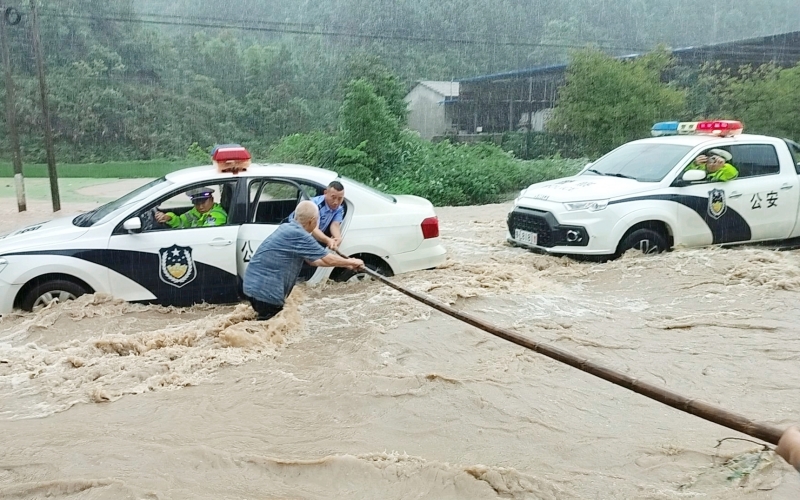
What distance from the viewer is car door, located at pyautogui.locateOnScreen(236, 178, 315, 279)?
7.02m

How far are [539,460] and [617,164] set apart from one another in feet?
21.3

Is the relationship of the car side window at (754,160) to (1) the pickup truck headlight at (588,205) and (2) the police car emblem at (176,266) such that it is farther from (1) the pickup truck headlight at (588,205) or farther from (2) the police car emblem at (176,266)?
(2) the police car emblem at (176,266)

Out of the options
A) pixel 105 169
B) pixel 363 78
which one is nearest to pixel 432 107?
pixel 363 78

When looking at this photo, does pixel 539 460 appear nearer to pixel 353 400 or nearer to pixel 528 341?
pixel 528 341

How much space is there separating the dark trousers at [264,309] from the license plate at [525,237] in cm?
387

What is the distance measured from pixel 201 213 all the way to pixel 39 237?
1.44m

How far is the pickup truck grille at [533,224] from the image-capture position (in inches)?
351

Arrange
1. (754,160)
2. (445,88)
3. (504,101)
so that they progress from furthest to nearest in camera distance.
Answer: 1. (445,88)
2. (504,101)
3. (754,160)

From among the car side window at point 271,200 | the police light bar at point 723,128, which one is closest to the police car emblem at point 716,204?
the police light bar at point 723,128

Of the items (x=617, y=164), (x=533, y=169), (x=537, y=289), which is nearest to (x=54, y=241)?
(x=537, y=289)

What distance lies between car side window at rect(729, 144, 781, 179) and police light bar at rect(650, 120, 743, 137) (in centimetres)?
34

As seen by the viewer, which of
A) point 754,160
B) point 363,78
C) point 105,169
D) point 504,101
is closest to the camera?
point 754,160

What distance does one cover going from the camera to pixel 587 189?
9047mm

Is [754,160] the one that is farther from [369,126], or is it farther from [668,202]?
[369,126]
